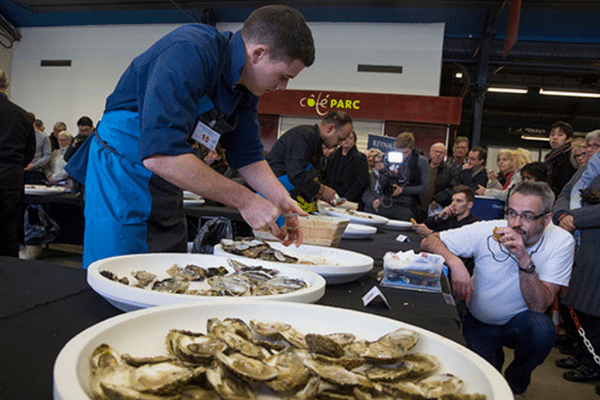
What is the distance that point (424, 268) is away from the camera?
123 cm

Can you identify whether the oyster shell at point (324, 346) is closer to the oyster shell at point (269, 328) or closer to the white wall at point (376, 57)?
the oyster shell at point (269, 328)

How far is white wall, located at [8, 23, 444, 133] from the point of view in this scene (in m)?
8.91

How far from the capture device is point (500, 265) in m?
2.03

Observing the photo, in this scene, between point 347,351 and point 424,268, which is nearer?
point 347,351

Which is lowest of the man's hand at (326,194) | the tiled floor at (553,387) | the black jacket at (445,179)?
the tiled floor at (553,387)

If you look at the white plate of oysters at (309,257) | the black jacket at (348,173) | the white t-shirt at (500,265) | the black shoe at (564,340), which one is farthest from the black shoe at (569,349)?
the white plate of oysters at (309,257)

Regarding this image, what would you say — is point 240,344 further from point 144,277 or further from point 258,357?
point 144,277

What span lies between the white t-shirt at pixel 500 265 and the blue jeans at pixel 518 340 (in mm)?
43

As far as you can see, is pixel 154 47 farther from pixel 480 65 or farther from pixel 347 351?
pixel 480 65

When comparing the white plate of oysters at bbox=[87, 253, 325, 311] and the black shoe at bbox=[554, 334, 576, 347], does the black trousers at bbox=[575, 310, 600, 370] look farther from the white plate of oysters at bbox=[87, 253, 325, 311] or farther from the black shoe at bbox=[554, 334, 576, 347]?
the white plate of oysters at bbox=[87, 253, 325, 311]

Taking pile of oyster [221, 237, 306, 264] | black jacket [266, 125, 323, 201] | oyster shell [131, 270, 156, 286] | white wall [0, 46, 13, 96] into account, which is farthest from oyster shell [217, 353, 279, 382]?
white wall [0, 46, 13, 96]

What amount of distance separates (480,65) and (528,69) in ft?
3.85

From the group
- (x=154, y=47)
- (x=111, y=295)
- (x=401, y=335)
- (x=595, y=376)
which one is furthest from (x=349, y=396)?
(x=595, y=376)

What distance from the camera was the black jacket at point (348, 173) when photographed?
4.76 m
